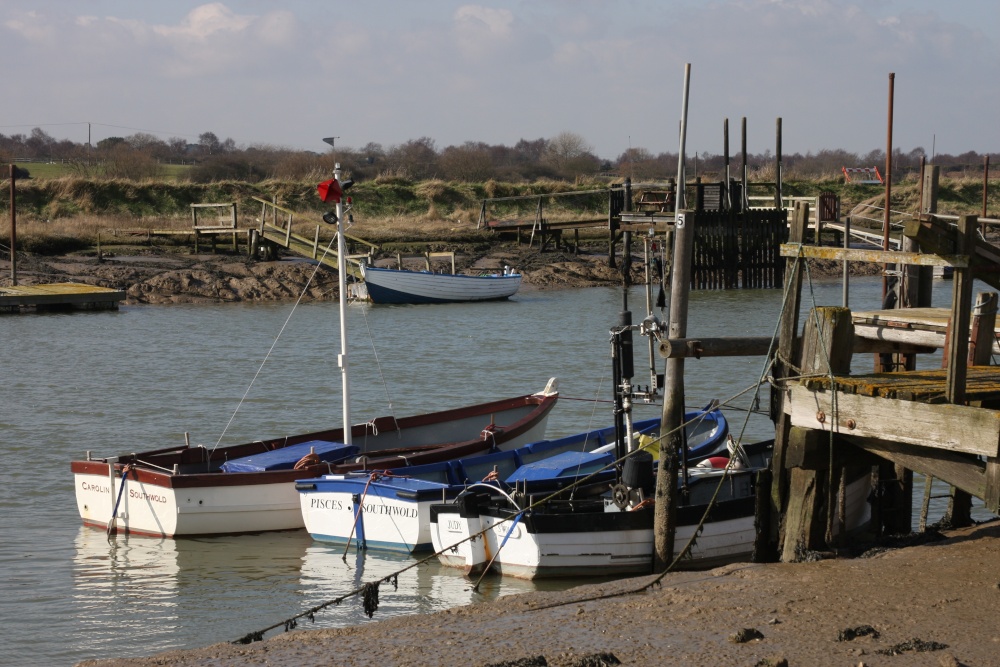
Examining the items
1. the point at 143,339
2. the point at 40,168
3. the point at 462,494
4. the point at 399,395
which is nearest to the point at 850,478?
the point at 462,494

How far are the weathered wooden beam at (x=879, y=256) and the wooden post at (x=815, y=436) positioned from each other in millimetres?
442

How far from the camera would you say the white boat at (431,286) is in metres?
39.7

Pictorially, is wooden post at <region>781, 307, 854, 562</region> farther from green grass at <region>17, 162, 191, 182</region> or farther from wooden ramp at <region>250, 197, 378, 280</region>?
green grass at <region>17, 162, 191, 182</region>

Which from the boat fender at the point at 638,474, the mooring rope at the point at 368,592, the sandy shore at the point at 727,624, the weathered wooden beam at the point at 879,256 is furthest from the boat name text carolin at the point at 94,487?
the weathered wooden beam at the point at 879,256

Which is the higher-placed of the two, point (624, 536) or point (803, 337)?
point (803, 337)

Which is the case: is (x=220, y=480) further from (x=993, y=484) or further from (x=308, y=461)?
(x=993, y=484)

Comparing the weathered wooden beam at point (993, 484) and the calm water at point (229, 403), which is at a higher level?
the weathered wooden beam at point (993, 484)

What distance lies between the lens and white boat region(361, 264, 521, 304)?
3972 centimetres

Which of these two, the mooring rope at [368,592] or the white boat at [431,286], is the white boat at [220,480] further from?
the white boat at [431,286]

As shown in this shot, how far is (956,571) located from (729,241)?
33762 mm

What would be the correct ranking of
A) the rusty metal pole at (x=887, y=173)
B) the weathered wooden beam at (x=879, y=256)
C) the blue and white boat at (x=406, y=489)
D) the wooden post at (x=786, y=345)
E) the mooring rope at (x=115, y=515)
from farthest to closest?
the rusty metal pole at (x=887, y=173) < the mooring rope at (x=115, y=515) < the blue and white boat at (x=406, y=489) < the wooden post at (x=786, y=345) < the weathered wooden beam at (x=879, y=256)

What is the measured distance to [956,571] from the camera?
30.1 feet

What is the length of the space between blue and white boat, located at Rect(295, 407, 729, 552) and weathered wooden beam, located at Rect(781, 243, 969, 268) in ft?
7.40

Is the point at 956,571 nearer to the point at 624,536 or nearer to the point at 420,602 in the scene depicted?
the point at 624,536
